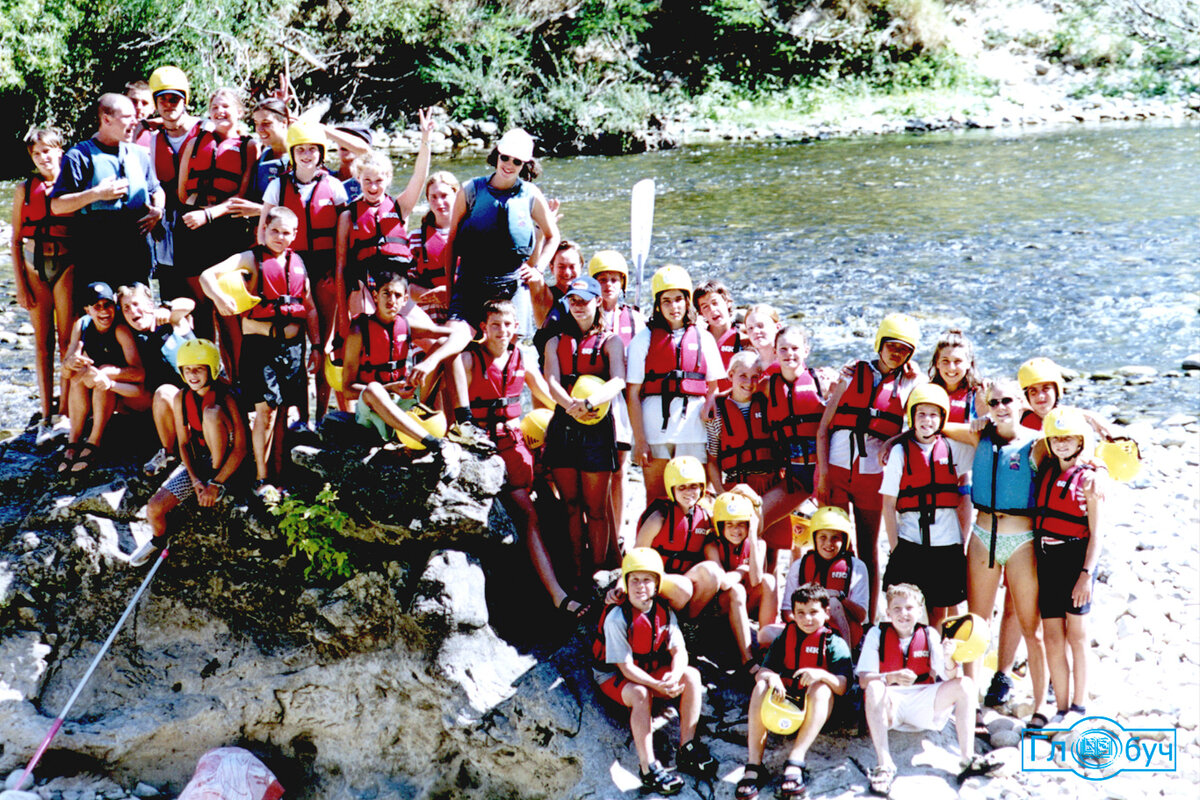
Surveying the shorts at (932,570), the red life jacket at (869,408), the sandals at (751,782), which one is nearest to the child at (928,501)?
the shorts at (932,570)

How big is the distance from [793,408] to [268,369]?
10.6 ft

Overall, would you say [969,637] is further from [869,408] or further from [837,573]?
[869,408]

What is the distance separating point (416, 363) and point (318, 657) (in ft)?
6.41

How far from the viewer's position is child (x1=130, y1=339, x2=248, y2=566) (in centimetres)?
698

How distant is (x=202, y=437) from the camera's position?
7238 mm

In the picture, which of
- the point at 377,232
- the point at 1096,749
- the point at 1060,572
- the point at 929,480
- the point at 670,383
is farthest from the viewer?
the point at 377,232

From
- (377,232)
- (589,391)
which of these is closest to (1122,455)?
(589,391)

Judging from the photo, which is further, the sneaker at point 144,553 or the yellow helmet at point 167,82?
→ the yellow helmet at point 167,82

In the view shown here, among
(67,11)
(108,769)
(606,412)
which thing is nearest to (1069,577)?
(606,412)

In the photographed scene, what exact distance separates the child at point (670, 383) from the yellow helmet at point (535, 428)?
57 centimetres

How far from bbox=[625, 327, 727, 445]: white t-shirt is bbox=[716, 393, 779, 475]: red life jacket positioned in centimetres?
15

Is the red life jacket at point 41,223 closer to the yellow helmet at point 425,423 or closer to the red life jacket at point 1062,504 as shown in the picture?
the yellow helmet at point 425,423

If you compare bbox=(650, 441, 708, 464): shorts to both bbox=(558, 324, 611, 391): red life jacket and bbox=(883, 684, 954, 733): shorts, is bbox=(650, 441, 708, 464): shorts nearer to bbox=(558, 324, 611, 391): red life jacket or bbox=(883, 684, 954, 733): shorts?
bbox=(558, 324, 611, 391): red life jacket

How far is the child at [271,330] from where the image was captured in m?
6.99
